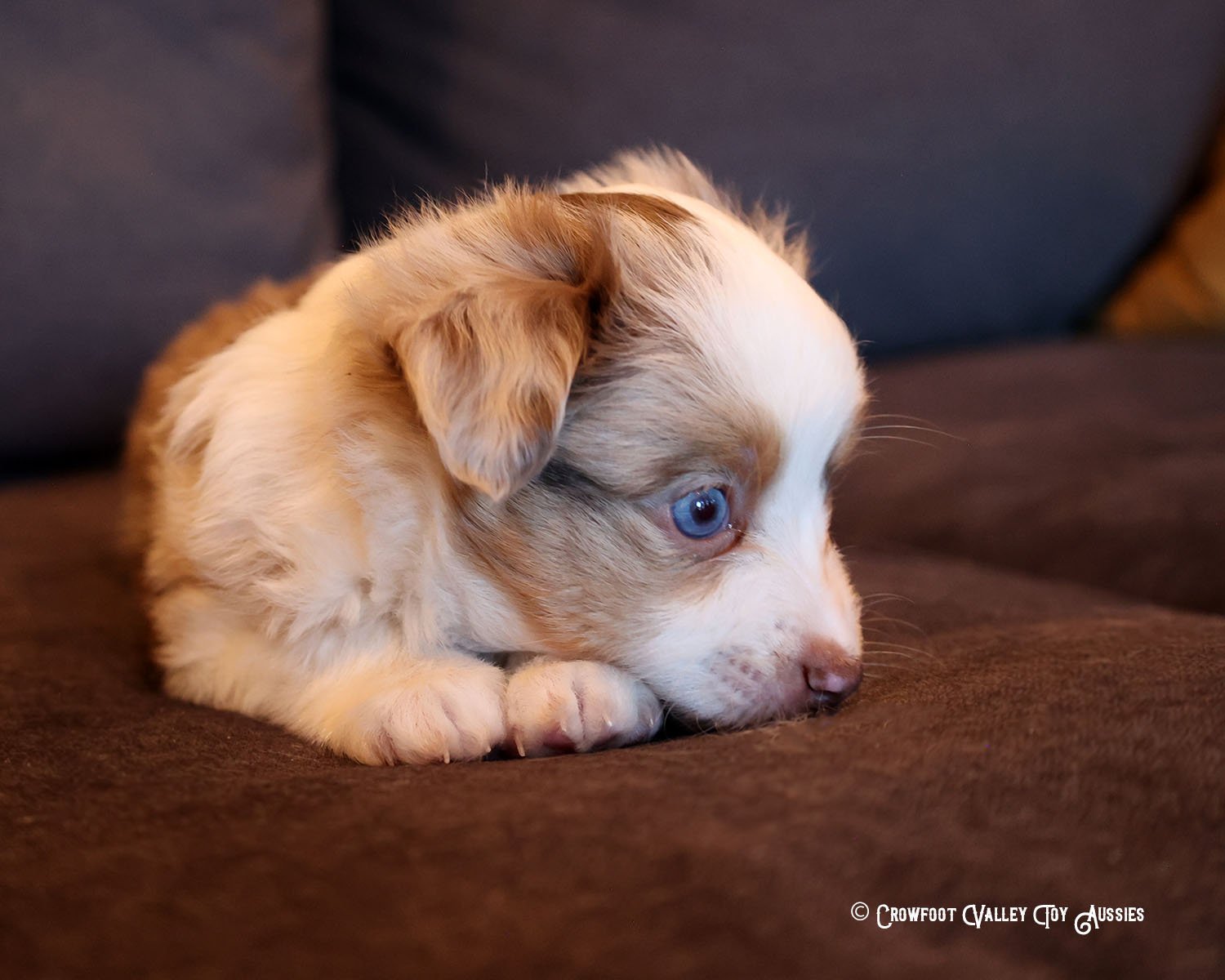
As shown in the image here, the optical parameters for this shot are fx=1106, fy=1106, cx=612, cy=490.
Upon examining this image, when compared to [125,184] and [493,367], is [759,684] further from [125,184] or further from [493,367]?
[125,184]

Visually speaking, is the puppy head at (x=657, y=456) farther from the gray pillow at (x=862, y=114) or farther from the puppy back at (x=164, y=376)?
the gray pillow at (x=862, y=114)

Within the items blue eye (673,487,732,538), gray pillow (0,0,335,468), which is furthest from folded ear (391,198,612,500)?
gray pillow (0,0,335,468)

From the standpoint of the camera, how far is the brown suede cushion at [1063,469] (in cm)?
213

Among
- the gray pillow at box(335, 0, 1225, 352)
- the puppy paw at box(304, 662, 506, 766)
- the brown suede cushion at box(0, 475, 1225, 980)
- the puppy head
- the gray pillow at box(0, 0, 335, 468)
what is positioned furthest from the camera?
the gray pillow at box(335, 0, 1225, 352)

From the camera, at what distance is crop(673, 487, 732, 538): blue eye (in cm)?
150

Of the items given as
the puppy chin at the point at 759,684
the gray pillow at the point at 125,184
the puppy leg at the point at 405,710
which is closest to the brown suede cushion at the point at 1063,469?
the puppy chin at the point at 759,684

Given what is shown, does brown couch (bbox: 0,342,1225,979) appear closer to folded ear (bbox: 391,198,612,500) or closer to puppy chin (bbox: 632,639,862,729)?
puppy chin (bbox: 632,639,862,729)

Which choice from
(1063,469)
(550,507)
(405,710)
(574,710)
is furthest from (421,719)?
(1063,469)

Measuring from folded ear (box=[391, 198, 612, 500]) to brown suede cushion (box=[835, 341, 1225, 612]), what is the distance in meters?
0.96

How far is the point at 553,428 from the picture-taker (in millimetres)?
1358

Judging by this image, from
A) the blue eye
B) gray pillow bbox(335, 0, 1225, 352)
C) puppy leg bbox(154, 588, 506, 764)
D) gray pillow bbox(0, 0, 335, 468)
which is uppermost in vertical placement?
gray pillow bbox(335, 0, 1225, 352)

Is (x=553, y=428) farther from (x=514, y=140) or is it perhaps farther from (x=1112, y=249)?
(x=1112, y=249)

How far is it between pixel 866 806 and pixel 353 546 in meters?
0.81

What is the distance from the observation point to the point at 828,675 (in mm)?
1441
